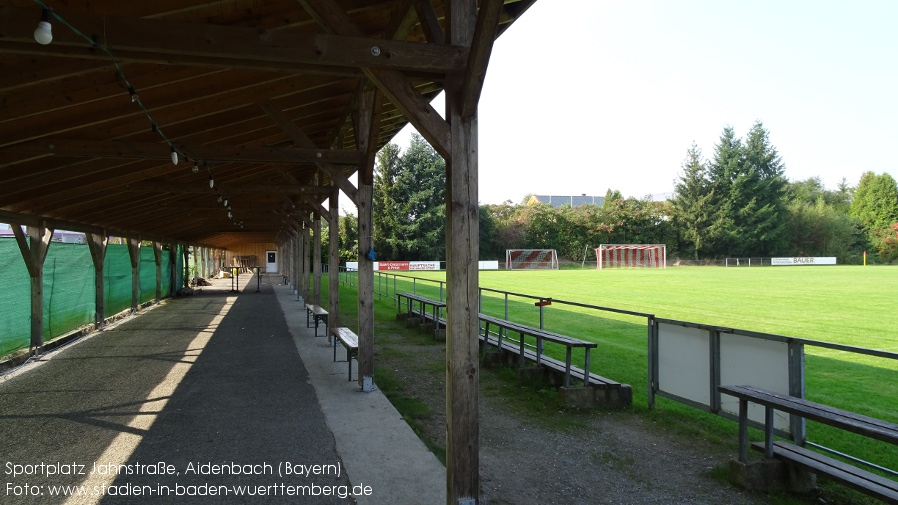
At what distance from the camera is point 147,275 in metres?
18.0

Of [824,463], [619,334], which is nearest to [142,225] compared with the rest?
[619,334]

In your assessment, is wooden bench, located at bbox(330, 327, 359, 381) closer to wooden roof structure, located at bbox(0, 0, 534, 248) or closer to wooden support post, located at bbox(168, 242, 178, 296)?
wooden roof structure, located at bbox(0, 0, 534, 248)

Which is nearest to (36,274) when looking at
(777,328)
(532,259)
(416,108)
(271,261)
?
(416,108)

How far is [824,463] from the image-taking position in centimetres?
352

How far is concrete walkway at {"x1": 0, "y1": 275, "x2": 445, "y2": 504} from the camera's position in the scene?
12.6 ft

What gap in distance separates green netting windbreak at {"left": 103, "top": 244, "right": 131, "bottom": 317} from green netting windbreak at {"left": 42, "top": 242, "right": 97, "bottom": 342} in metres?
1.08

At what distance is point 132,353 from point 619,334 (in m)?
8.58

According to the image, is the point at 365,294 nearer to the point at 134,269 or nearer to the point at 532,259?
the point at 134,269

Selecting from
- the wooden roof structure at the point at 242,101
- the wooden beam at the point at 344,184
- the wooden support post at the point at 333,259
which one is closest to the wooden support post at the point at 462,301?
the wooden roof structure at the point at 242,101

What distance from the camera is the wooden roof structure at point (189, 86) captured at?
3.28 metres

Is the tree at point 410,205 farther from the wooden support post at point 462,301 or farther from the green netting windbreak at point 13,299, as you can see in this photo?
the wooden support post at point 462,301

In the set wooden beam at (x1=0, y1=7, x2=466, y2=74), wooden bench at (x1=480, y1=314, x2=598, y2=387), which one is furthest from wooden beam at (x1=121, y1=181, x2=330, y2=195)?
wooden beam at (x1=0, y1=7, x2=466, y2=74)

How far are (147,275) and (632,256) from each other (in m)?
47.2

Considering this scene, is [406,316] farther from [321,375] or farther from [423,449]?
[423,449]
